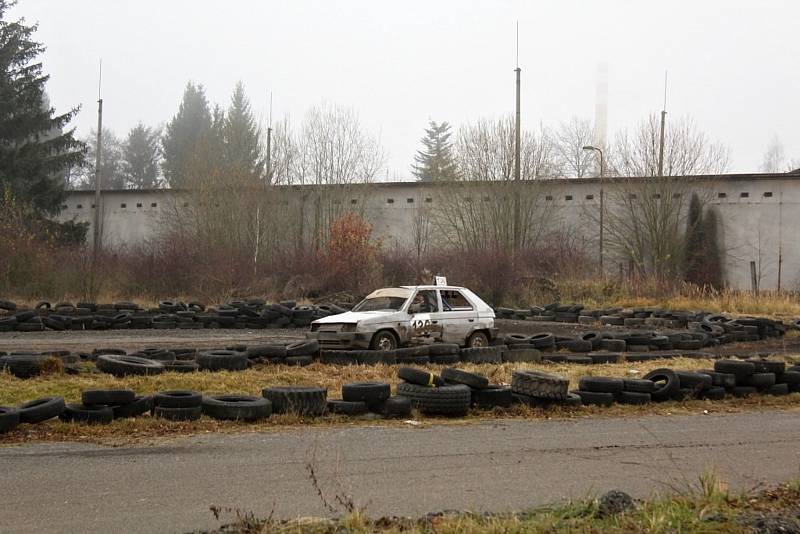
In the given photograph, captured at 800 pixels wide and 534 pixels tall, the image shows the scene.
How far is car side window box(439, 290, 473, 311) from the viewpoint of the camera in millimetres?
17031

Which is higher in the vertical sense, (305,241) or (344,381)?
(305,241)

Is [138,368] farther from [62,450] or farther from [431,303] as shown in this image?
[431,303]

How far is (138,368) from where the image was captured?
12.8m

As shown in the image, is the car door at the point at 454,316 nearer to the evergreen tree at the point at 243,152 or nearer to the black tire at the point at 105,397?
the black tire at the point at 105,397

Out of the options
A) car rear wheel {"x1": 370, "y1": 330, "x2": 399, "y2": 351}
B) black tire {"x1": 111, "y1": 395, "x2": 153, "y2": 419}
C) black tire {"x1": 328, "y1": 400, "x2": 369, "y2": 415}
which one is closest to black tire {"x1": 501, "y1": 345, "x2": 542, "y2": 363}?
car rear wheel {"x1": 370, "y1": 330, "x2": 399, "y2": 351}

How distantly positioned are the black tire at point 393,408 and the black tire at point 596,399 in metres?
2.73

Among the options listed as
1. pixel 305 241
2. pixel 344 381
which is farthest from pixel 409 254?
pixel 344 381

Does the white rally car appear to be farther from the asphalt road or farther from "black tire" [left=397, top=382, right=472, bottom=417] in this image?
the asphalt road

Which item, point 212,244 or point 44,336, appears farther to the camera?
point 212,244

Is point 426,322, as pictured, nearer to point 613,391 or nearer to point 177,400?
point 613,391

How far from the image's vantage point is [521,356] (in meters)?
15.9

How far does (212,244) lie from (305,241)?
252 inches

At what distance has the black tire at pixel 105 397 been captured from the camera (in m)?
9.43

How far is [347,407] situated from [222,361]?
405 centimetres
